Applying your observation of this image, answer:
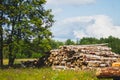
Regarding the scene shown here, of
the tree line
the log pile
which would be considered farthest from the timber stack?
the log pile

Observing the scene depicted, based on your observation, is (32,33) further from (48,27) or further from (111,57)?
(111,57)

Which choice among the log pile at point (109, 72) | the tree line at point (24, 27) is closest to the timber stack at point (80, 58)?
the tree line at point (24, 27)

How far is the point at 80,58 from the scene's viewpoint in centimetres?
3195

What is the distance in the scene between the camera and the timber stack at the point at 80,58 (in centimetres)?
3131

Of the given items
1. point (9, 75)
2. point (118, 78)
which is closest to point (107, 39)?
point (9, 75)

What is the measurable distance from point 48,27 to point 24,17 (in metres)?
2.58

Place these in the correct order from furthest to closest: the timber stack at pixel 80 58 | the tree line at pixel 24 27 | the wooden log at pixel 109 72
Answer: the tree line at pixel 24 27 → the timber stack at pixel 80 58 → the wooden log at pixel 109 72

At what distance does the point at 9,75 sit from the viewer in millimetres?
24609

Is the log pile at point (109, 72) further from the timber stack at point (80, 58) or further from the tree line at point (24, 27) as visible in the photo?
the tree line at point (24, 27)

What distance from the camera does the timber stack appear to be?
3131cm

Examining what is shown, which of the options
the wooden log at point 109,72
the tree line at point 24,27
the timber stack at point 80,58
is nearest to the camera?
the wooden log at point 109,72

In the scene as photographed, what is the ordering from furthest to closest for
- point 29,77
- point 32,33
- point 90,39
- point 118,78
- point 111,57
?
point 90,39, point 32,33, point 111,57, point 29,77, point 118,78

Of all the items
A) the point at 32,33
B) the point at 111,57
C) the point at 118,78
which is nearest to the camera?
the point at 118,78

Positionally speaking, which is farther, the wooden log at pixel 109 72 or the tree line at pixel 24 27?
the tree line at pixel 24 27
